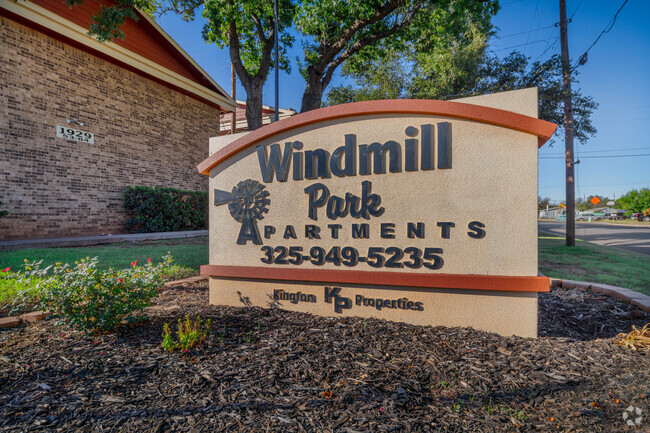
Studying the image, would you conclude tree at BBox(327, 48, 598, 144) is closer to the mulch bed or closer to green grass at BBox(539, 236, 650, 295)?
green grass at BBox(539, 236, 650, 295)

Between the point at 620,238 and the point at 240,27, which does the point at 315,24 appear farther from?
the point at 620,238

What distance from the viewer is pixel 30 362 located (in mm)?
2480

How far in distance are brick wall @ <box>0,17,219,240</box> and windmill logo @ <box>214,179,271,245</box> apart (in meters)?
8.92

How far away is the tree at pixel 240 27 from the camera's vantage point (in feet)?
28.6

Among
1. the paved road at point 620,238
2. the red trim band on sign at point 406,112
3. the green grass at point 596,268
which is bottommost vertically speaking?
the paved road at point 620,238

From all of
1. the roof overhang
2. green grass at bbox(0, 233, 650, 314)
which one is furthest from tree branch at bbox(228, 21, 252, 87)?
green grass at bbox(0, 233, 650, 314)

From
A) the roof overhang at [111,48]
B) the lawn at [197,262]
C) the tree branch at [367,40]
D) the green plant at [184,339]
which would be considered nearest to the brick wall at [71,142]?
the roof overhang at [111,48]

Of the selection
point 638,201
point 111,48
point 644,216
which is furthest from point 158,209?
point 638,201

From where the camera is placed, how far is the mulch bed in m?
1.85

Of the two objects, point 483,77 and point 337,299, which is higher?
point 483,77

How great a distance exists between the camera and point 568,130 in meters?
10.9

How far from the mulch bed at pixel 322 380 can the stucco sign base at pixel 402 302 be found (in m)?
0.13

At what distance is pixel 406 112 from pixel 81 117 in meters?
11.6

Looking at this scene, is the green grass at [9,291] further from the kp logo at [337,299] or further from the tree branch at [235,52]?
the tree branch at [235,52]
